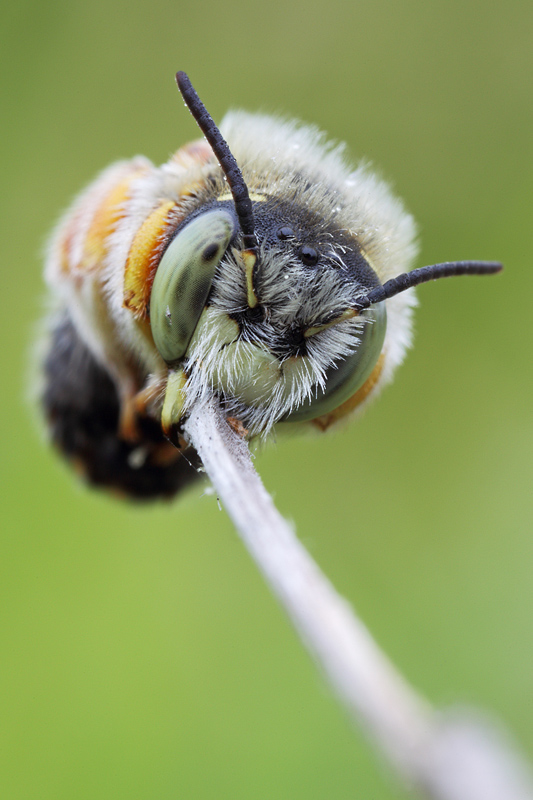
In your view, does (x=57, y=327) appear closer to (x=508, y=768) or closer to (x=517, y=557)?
(x=508, y=768)

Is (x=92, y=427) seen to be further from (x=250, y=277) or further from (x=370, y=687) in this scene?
(x=370, y=687)

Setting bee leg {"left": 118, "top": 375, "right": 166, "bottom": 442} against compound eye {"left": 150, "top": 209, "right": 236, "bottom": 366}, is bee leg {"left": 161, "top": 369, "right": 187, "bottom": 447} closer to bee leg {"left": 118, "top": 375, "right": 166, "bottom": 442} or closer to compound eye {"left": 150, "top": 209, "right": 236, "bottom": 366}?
compound eye {"left": 150, "top": 209, "right": 236, "bottom": 366}

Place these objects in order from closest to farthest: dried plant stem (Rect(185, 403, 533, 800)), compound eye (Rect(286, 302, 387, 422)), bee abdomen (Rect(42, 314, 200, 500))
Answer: dried plant stem (Rect(185, 403, 533, 800)) → compound eye (Rect(286, 302, 387, 422)) → bee abdomen (Rect(42, 314, 200, 500))

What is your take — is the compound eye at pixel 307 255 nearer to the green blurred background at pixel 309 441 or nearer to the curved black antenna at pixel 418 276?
the curved black antenna at pixel 418 276

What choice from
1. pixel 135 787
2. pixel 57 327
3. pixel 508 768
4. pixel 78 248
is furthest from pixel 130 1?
pixel 508 768

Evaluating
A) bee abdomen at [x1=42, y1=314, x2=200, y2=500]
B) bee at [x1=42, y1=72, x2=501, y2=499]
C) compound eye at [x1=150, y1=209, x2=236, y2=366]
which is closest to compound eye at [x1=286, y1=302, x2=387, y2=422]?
bee at [x1=42, y1=72, x2=501, y2=499]

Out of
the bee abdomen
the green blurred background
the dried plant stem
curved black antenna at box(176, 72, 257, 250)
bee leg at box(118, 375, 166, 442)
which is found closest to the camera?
the dried plant stem
